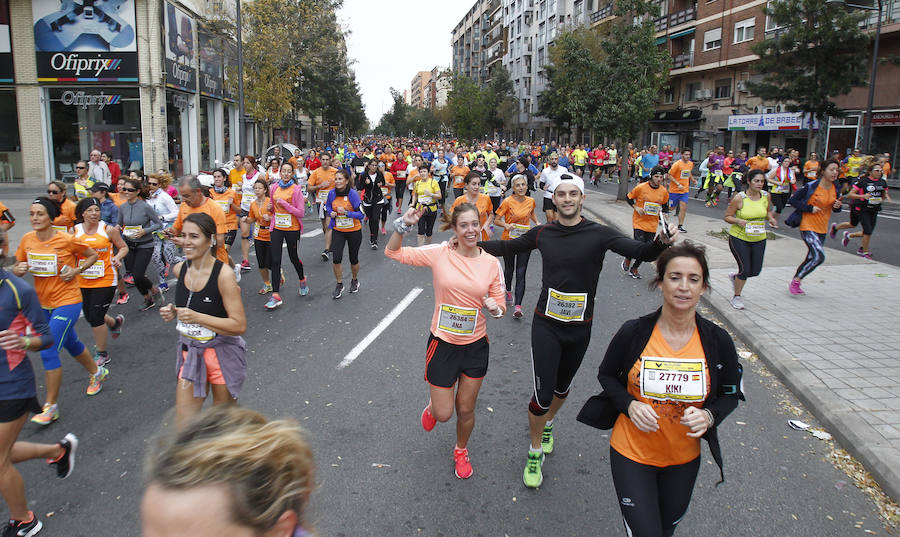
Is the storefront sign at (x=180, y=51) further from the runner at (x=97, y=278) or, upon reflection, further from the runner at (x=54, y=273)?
the runner at (x=54, y=273)

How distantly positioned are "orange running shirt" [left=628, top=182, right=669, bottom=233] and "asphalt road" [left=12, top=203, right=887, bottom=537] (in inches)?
138

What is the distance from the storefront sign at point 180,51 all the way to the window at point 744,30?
31104 mm

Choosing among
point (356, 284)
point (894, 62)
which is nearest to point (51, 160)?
point (356, 284)

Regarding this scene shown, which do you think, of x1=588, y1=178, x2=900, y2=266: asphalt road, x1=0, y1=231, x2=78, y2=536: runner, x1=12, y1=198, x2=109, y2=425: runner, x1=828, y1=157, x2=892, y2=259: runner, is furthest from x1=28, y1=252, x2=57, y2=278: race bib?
x1=588, y1=178, x2=900, y2=266: asphalt road

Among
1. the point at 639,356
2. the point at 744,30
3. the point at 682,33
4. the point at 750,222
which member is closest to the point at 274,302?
the point at 750,222

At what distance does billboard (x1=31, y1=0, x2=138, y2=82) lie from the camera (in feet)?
81.5

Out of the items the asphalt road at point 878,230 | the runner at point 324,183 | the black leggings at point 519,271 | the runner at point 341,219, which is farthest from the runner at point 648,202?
the asphalt road at point 878,230

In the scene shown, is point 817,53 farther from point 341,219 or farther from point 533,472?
point 533,472

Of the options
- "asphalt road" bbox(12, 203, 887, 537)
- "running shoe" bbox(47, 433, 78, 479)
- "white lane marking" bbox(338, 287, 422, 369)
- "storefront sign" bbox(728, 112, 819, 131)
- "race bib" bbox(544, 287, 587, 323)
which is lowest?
"asphalt road" bbox(12, 203, 887, 537)

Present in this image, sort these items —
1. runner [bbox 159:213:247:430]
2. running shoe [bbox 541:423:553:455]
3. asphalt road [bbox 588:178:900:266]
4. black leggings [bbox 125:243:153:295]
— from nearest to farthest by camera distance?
1. runner [bbox 159:213:247:430]
2. running shoe [bbox 541:423:553:455]
3. black leggings [bbox 125:243:153:295]
4. asphalt road [bbox 588:178:900:266]

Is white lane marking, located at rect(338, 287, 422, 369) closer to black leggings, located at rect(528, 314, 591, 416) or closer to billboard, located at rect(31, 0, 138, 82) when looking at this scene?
black leggings, located at rect(528, 314, 591, 416)

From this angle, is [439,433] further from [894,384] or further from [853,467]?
A: [894,384]

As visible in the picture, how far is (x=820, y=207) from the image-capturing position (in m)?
8.79

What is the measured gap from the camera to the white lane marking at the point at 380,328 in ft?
21.5
